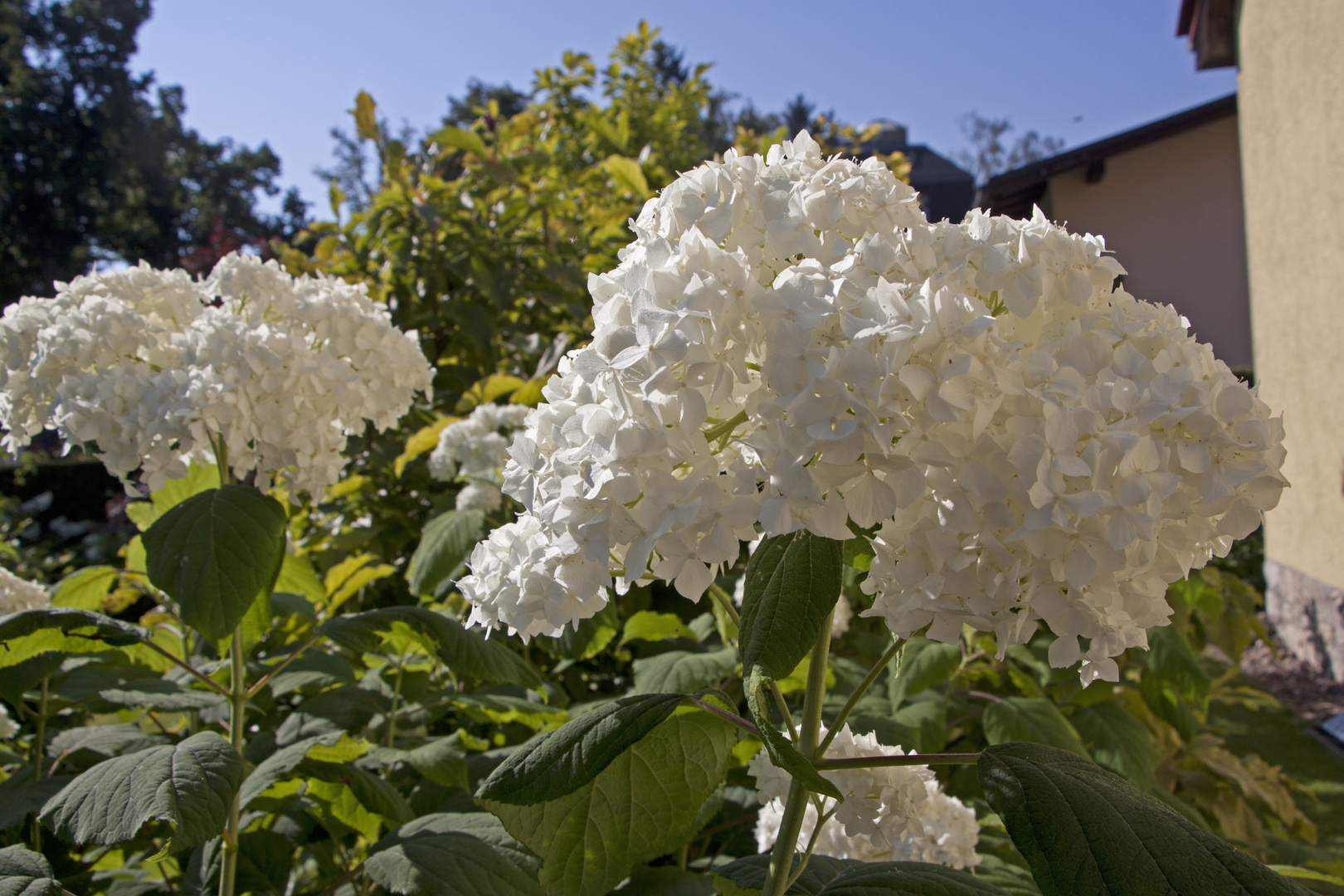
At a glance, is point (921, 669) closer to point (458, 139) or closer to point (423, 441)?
point (423, 441)

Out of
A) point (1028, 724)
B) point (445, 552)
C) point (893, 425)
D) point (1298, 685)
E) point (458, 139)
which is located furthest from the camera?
point (1298, 685)

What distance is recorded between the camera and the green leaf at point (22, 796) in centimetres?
139

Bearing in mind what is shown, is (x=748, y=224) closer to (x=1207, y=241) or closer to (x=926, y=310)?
(x=926, y=310)

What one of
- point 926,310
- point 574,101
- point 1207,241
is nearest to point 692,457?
point 926,310

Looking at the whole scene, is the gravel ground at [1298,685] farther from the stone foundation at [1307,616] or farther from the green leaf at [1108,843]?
the green leaf at [1108,843]

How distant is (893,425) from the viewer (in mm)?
730

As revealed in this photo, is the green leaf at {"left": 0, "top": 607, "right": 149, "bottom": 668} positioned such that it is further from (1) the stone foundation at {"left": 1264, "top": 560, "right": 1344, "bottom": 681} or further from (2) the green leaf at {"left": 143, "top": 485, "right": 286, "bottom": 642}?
(1) the stone foundation at {"left": 1264, "top": 560, "right": 1344, "bottom": 681}

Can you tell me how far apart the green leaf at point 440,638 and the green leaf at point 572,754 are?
1.71 ft

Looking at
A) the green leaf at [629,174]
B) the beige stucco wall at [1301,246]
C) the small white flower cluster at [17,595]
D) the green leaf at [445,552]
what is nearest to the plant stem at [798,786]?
the green leaf at [445,552]

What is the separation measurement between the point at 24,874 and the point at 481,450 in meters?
1.75

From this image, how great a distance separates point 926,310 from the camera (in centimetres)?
75

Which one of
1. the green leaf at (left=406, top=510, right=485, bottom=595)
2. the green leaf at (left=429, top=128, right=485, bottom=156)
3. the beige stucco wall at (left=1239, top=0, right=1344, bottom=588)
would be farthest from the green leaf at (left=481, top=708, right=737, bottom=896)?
the beige stucco wall at (left=1239, top=0, right=1344, bottom=588)

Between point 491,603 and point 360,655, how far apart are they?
6.15ft

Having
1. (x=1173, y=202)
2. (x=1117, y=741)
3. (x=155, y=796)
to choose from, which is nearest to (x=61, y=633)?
(x=155, y=796)
